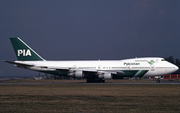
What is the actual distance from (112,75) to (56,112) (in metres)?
32.2

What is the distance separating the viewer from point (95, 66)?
4566 centimetres

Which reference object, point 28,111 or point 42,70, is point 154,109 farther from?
point 42,70

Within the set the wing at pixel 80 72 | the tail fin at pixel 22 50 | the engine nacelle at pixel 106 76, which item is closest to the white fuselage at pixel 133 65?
the wing at pixel 80 72

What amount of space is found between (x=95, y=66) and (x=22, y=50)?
14.5 meters

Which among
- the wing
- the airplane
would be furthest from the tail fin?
the wing

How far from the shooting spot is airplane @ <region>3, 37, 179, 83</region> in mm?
43406

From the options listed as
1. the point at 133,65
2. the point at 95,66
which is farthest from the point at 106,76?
the point at 133,65

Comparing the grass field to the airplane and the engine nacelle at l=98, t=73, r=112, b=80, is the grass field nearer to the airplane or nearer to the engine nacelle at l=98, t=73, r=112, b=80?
the engine nacelle at l=98, t=73, r=112, b=80

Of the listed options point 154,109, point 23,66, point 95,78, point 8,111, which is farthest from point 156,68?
point 8,111

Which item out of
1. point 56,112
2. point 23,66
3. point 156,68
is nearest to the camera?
point 56,112

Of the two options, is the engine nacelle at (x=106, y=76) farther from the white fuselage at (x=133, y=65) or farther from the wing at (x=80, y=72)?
the white fuselage at (x=133, y=65)

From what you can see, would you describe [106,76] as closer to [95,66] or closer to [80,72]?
[95,66]

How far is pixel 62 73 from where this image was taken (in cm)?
4612

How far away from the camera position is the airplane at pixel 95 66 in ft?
142
